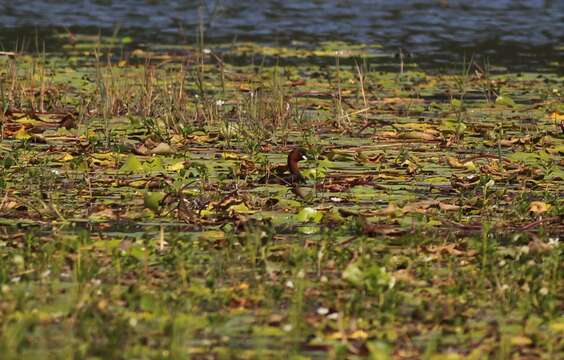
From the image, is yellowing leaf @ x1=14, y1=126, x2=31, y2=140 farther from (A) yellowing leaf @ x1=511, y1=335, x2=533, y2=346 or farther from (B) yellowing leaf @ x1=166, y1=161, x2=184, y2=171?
(A) yellowing leaf @ x1=511, y1=335, x2=533, y2=346

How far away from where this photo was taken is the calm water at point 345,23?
18984mm

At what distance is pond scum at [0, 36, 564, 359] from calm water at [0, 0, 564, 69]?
19.8ft

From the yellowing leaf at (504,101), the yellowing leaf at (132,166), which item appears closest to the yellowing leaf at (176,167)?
the yellowing leaf at (132,166)

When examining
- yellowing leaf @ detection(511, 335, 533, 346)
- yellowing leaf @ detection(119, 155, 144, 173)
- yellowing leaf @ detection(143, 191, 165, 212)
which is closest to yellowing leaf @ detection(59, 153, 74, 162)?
yellowing leaf @ detection(119, 155, 144, 173)

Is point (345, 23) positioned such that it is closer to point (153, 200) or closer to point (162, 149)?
point (162, 149)

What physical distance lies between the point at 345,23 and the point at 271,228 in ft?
50.8

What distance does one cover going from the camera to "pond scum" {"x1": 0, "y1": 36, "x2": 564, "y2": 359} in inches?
215

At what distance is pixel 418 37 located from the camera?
20141 millimetres

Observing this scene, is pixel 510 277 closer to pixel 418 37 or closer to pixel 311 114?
pixel 311 114

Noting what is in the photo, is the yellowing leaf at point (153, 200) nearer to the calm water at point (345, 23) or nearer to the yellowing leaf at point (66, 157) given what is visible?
the yellowing leaf at point (66, 157)

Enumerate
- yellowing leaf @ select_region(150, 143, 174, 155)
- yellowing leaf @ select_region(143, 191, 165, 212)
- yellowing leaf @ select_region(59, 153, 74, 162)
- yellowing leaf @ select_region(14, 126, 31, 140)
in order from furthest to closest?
yellowing leaf @ select_region(14, 126, 31, 140) → yellowing leaf @ select_region(150, 143, 174, 155) → yellowing leaf @ select_region(59, 153, 74, 162) → yellowing leaf @ select_region(143, 191, 165, 212)

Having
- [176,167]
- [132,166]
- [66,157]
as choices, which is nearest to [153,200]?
[132,166]

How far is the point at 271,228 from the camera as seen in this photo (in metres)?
6.83

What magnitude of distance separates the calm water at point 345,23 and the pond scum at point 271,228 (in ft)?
19.8
